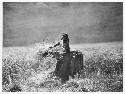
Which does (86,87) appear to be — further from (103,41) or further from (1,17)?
(1,17)

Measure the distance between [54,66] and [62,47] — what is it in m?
0.33

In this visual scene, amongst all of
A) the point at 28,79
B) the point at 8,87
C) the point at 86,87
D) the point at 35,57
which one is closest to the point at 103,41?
the point at 86,87

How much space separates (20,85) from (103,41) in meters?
1.51

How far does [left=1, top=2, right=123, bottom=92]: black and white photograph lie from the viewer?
11.1 feet

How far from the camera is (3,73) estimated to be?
3.43 meters

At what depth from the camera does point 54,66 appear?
3.42 metres

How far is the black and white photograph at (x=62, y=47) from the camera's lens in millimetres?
3383

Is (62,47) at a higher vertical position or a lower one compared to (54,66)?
higher

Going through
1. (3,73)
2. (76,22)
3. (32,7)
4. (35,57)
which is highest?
(32,7)

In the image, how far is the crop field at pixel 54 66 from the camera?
337 cm

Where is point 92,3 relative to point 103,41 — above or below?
above

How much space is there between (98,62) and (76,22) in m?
0.75

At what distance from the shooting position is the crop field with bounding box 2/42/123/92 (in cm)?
337

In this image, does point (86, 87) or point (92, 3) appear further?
point (92, 3)
